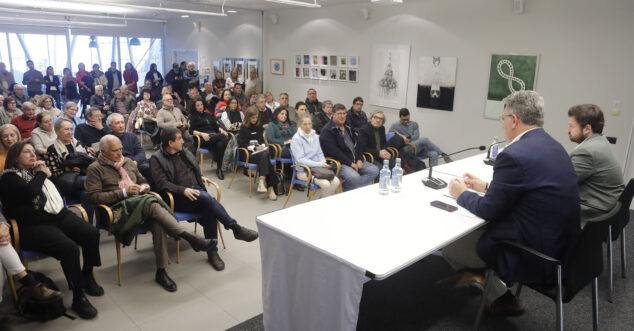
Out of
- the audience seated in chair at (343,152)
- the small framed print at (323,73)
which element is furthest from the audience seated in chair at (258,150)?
the small framed print at (323,73)

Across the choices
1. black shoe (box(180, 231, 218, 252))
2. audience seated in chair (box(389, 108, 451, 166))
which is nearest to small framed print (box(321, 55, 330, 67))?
audience seated in chair (box(389, 108, 451, 166))

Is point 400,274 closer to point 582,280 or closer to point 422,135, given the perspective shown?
point 582,280

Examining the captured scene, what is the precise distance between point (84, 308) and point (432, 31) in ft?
22.6

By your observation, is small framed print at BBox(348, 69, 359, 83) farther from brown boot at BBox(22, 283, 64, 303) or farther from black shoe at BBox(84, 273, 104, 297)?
brown boot at BBox(22, 283, 64, 303)

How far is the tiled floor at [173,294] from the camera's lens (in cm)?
292

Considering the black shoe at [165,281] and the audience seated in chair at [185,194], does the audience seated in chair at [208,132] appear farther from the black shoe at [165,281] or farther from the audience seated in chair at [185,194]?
the black shoe at [165,281]

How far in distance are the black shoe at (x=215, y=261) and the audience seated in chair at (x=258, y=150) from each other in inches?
78.3

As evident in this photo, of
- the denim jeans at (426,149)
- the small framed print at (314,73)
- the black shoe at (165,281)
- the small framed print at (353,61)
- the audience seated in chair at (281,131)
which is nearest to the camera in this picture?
the black shoe at (165,281)

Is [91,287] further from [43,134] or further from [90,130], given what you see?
[90,130]

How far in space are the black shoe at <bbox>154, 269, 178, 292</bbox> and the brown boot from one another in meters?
0.77

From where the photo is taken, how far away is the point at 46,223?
3.10m

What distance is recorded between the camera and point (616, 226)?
3178 mm

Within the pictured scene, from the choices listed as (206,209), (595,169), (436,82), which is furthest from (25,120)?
(595,169)

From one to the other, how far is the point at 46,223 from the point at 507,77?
257 inches
